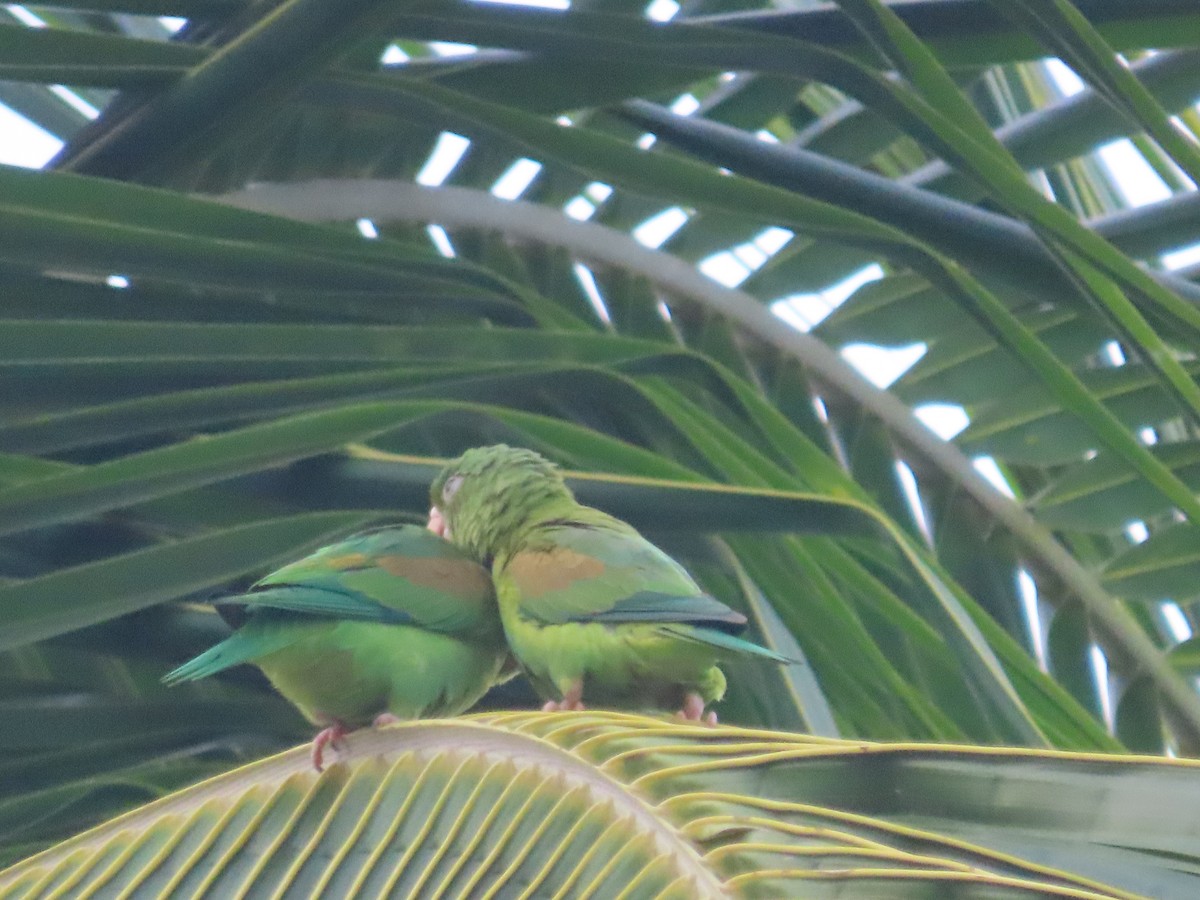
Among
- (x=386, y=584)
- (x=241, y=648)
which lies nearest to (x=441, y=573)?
(x=386, y=584)

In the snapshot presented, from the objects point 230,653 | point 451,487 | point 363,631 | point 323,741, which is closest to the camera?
point 323,741

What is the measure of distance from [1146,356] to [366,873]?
715mm

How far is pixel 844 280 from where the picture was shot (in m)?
1.67

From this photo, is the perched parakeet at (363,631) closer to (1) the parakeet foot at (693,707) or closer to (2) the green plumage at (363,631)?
(2) the green plumage at (363,631)

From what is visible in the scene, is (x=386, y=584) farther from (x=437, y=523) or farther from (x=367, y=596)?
(x=437, y=523)

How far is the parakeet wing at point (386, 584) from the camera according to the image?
0.99 m

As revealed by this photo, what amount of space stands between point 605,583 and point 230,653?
0.93 feet

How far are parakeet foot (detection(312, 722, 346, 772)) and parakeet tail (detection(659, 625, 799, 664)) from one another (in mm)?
240

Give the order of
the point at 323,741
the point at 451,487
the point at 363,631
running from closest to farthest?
1. the point at 323,741
2. the point at 363,631
3. the point at 451,487

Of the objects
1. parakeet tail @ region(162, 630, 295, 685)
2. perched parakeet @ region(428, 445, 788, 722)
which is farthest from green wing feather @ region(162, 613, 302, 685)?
perched parakeet @ region(428, 445, 788, 722)

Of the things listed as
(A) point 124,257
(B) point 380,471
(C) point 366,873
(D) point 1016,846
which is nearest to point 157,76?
(A) point 124,257

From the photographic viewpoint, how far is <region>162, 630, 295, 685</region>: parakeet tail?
889 mm

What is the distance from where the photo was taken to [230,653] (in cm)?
93

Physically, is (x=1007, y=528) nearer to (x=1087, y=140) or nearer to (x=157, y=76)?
(x=1087, y=140)
